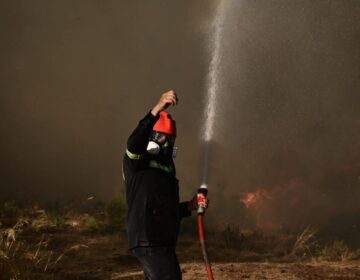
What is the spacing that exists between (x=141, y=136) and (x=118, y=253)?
18.3 feet

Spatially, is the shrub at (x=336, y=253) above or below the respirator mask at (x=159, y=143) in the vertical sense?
below

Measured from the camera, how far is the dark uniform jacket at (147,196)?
118 inches

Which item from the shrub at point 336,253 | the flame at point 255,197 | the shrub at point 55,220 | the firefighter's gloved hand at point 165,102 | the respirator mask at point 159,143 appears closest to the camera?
the firefighter's gloved hand at point 165,102

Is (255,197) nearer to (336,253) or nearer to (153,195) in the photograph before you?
(336,253)

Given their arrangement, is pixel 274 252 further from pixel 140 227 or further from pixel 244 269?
pixel 140 227

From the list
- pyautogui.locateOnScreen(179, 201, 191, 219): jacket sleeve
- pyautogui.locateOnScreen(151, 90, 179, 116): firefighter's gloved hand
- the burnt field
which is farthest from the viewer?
the burnt field

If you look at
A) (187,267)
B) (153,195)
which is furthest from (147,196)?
(187,267)

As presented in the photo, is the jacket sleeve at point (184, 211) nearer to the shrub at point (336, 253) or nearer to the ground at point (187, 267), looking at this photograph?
the ground at point (187, 267)

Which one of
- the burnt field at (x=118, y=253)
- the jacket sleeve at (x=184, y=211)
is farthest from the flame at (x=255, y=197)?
the jacket sleeve at (x=184, y=211)

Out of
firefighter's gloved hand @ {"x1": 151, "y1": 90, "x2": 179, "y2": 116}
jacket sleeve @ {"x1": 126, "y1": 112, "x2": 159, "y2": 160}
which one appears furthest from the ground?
firefighter's gloved hand @ {"x1": 151, "y1": 90, "x2": 179, "y2": 116}

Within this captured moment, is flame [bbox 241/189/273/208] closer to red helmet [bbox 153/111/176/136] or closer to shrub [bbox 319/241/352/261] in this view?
shrub [bbox 319/241/352/261]

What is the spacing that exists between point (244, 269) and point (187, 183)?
16689 millimetres

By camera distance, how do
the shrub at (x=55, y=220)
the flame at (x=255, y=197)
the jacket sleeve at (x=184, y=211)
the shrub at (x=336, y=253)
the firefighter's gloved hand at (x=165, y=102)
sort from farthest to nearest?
1. the flame at (x=255, y=197)
2. the shrub at (x=55, y=220)
3. the shrub at (x=336, y=253)
4. the jacket sleeve at (x=184, y=211)
5. the firefighter's gloved hand at (x=165, y=102)

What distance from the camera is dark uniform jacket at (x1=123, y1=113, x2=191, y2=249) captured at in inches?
118
